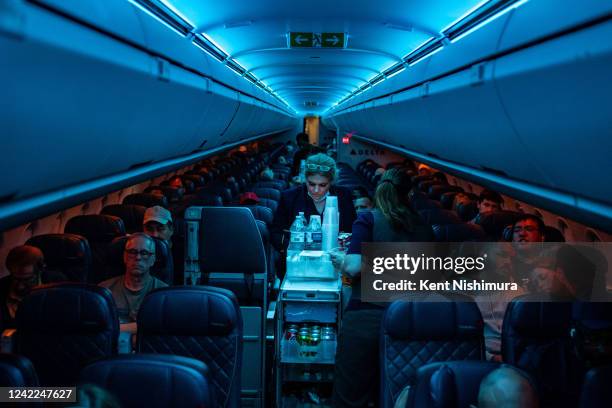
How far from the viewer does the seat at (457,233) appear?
7270mm

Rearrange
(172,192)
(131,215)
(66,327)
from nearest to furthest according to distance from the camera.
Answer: (66,327)
(131,215)
(172,192)

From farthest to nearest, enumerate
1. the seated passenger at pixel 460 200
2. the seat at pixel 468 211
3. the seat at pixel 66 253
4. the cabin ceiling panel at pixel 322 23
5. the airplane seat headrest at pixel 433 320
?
the seated passenger at pixel 460 200
the seat at pixel 468 211
the seat at pixel 66 253
the cabin ceiling panel at pixel 322 23
the airplane seat headrest at pixel 433 320

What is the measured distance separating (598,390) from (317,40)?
4.95 meters

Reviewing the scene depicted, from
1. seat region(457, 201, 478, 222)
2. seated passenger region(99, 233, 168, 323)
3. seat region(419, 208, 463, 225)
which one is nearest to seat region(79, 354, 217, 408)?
seated passenger region(99, 233, 168, 323)

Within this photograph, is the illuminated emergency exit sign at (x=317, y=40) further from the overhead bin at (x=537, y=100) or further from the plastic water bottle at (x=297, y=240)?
the plastic water bottle at (x=297, y=240)

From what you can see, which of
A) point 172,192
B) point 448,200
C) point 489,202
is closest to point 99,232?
point 172,192

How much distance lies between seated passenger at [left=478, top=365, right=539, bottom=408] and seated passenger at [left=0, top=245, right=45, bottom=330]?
382 centimetres

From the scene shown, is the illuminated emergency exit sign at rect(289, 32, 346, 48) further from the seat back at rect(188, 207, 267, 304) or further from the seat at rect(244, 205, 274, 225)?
the seat back at rect(188, 207, 267, 304)

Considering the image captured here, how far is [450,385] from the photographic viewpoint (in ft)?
9.90

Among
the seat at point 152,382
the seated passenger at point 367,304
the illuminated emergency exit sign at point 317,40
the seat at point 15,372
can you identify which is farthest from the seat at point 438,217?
the seat at point 15,372

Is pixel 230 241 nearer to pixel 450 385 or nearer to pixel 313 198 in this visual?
pixel 313 198

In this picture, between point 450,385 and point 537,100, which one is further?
point 450,385

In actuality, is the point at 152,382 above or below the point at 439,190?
below

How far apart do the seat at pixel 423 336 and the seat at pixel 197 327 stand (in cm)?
95
